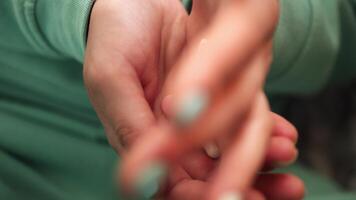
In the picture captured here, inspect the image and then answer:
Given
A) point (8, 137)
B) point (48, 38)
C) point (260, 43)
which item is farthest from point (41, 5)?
point (260, 43)

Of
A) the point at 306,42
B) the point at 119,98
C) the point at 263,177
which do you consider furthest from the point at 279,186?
the point at 306,42

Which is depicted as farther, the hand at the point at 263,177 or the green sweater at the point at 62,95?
the green sweater at the point at 62,95

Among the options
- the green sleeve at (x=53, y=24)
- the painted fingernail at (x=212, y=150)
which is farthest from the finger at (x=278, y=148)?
the green sleeve at (x=53, y=24)

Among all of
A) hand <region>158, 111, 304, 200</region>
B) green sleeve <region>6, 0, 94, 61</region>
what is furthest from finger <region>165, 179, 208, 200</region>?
green sleeve <region>6, 0, 94, 61</region>

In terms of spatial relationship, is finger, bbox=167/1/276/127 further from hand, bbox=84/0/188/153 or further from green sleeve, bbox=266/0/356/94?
green sleeve, bbox=266/0/356/94

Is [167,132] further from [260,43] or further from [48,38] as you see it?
[48,38]

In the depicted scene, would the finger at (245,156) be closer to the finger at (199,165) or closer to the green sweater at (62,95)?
the finger at (199,165)
